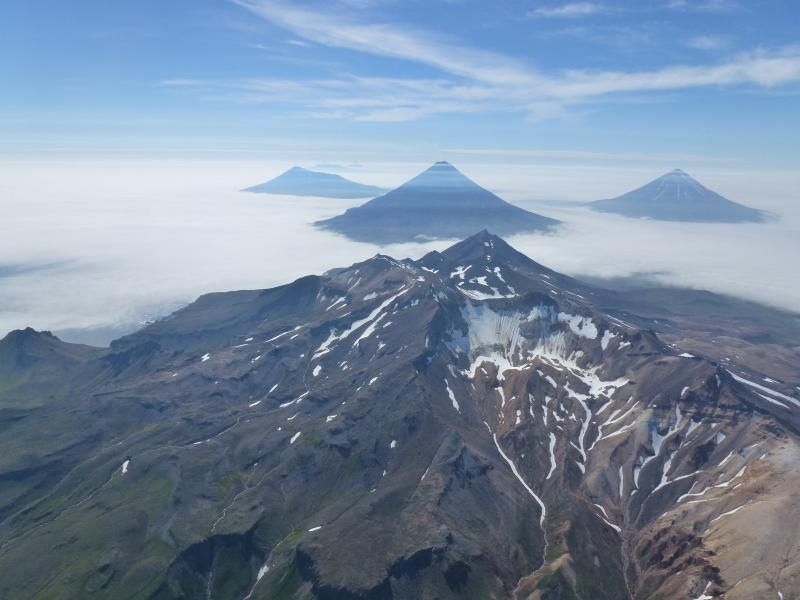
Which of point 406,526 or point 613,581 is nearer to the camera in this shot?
point 613,581

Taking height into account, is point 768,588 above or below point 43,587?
above

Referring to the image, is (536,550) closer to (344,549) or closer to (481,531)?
(481,531)

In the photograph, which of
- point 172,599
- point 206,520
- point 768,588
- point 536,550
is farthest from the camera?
point 206,520

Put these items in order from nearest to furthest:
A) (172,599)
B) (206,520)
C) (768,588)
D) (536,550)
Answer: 1. (768,588)
2. (172,599)
3. (536,550)
4. (206,520)

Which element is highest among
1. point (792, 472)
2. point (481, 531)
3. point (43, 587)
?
point (792, 472)

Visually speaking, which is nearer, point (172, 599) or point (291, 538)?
point (172, 599)

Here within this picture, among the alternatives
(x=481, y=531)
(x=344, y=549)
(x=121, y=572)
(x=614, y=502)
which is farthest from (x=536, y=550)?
(x=121, y=572)

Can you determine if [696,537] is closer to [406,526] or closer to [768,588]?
[768,588]

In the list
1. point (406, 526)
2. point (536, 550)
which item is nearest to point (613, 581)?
point (536, 550)

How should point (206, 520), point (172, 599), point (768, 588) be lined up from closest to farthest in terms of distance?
point (768, 588)
point (172, 599)
point (206, 520)
